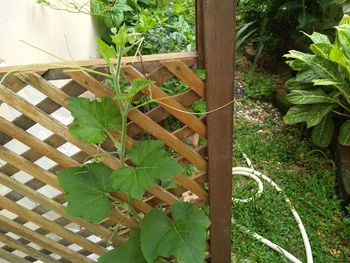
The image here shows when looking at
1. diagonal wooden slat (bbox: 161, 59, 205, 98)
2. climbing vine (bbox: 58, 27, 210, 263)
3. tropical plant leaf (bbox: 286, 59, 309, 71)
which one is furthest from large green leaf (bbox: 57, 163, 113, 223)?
tropical plant leaf (bbox: 286, 59, 309, 71)

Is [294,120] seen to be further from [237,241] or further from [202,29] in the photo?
[202,29]

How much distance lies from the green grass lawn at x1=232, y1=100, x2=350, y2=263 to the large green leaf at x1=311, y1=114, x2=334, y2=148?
0.56ft

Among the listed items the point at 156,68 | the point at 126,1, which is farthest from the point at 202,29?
the point at 126,1

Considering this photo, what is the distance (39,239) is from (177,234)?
2.20ft

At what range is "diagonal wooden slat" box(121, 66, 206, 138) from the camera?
101cm

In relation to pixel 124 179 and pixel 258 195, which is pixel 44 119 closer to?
pixel 124 179

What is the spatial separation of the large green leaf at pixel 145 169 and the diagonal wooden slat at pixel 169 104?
0.13 meters

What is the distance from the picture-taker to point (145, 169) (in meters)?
1.01

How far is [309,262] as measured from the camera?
1.63 m

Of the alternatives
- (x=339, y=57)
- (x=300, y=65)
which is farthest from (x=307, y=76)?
(x=339, y=57)

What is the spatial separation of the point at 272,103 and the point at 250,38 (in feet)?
2.61

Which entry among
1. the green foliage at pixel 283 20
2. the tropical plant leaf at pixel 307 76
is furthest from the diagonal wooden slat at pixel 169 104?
the green foliage at pixel 283 20

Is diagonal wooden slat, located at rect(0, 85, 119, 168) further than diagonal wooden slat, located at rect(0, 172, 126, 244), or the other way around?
diagonal wooden slat, located at rect(0, 172, 126, 244)

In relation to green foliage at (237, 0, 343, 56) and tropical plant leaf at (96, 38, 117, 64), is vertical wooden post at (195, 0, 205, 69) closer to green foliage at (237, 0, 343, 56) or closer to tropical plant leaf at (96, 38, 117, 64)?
tropical plant leaf at (96, 38, 117, 64)
